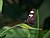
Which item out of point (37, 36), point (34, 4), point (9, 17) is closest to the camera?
point (37, 36)

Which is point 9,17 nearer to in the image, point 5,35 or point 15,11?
point 15,11

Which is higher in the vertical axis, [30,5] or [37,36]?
[30,5]

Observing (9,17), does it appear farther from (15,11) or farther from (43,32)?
(43,32)

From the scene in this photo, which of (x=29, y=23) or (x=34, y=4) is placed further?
(x=34, y=4)

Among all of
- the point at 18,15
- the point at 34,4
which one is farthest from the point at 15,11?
the point at 34,4

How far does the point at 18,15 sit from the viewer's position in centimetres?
96

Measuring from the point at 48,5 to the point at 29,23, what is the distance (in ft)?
0.30

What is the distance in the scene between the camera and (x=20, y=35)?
2.06 feet

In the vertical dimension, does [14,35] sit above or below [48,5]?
below

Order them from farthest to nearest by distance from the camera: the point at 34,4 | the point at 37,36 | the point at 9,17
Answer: the point at 9,17 → the point at 34,4 → the point at 37,36

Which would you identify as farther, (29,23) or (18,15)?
(18,15)

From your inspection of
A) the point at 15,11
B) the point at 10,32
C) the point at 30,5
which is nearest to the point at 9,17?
the point at 15,11

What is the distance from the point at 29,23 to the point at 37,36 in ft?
0.22

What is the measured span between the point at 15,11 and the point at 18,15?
1.4 inches
